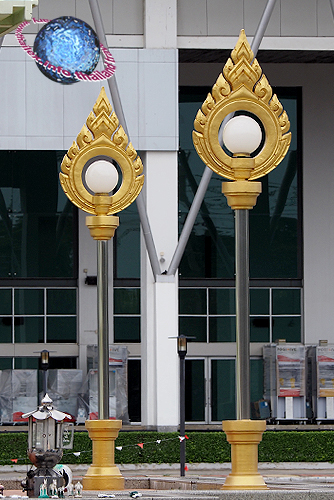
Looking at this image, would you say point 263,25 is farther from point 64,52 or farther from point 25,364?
point 64,52

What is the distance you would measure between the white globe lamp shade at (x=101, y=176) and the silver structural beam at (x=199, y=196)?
39.7 feet

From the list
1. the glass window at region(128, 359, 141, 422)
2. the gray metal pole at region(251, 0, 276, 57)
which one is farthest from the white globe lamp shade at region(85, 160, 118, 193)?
the glass window at region(128, 359, 141, 422)

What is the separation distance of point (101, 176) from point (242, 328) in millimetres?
3266

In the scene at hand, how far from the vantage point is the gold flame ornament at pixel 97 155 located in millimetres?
12836

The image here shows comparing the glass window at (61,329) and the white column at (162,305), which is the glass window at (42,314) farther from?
the white column at (162,305)

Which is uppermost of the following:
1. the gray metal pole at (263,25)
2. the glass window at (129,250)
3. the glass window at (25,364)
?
the gray metal pole at (263,25)

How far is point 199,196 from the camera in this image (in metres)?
25.8

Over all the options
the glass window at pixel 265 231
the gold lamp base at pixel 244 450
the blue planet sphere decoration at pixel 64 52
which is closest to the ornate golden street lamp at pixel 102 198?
the gold lamp base at pixel 244 450

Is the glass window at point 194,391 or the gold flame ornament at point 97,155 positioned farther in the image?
the glass window at point 194,391

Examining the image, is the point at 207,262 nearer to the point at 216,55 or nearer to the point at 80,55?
the point at 216,55

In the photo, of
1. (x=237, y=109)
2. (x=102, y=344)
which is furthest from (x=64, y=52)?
(x=102, y=344)

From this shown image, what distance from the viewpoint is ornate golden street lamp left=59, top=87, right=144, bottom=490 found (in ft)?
41.6

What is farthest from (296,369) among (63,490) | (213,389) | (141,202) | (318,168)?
(63,490)

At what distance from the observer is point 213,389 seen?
113ft
